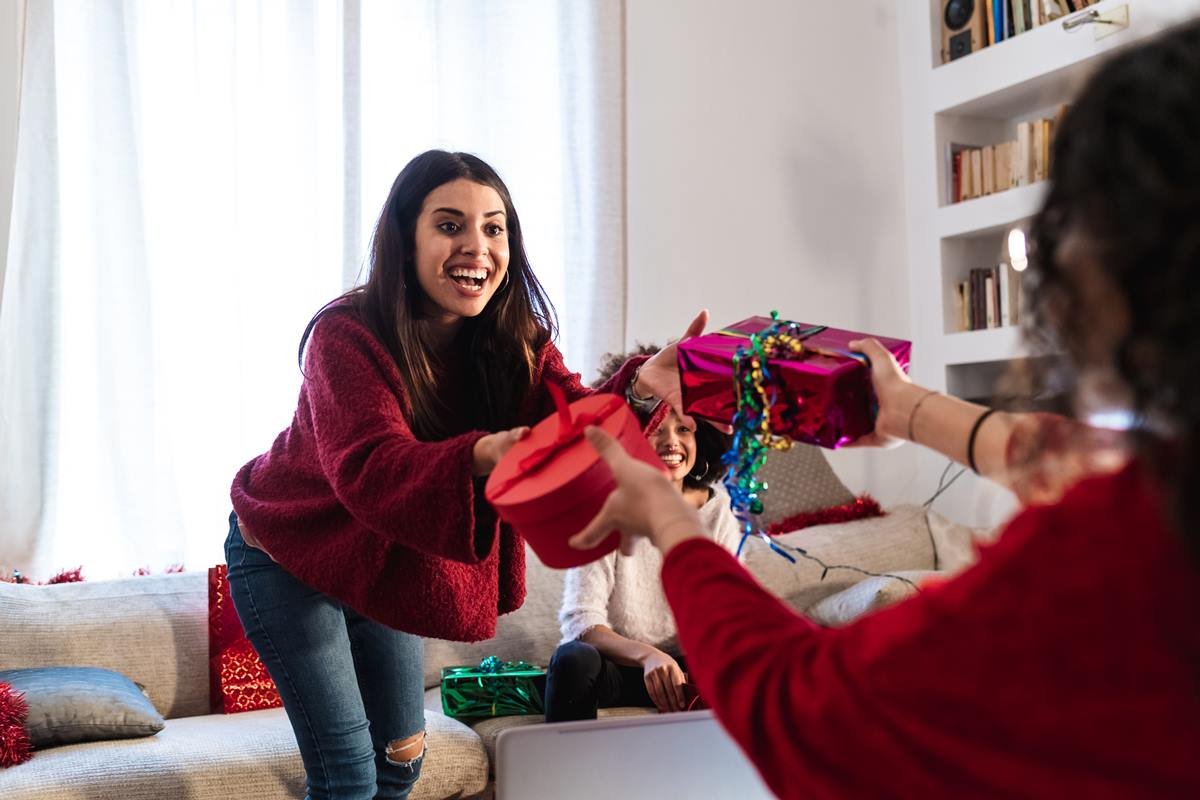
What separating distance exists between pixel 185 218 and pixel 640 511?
8.65 feet

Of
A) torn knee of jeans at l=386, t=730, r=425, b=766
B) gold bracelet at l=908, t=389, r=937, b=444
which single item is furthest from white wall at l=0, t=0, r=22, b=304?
gold bracelet at l=908, t=389, r=937, b=444

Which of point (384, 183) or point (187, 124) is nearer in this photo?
point (187, 124)

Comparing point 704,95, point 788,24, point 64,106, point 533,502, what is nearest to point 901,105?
point 788,24

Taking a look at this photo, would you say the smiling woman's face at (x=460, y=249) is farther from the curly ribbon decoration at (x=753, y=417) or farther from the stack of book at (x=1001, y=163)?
the stack of book at (x=1001, y=163)

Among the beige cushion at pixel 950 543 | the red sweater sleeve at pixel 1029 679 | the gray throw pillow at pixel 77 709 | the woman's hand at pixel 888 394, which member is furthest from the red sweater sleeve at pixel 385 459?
the beige cushion at pixel 950 543

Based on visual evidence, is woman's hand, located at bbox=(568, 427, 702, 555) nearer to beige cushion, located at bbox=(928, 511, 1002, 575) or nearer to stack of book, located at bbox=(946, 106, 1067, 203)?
beige cushion, located at bbox=(928, 511, 1002, 575)

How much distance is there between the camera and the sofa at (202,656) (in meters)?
2.25

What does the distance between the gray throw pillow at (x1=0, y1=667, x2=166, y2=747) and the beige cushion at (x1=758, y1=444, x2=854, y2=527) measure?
185 cm

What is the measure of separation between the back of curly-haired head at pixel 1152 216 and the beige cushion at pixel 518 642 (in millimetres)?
2385

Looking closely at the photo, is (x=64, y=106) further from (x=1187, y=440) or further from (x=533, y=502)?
(x=1187, y=440)

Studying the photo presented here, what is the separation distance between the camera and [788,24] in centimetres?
441

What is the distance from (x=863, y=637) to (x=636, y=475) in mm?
320

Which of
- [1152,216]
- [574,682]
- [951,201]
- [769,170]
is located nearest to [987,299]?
[951,201]

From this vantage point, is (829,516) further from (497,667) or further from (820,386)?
(820,386)
